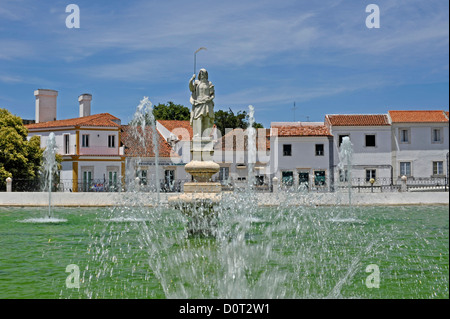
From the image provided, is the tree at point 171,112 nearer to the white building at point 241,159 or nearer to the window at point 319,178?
the white building at point 241,159

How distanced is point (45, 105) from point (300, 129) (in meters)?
23.4

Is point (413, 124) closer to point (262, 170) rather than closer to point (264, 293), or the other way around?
point (262, 170)

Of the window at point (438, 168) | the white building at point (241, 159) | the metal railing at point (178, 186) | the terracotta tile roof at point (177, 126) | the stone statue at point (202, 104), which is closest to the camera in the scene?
the stone statue at point (202, 104)

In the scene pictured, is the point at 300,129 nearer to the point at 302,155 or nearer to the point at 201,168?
the point at 302,155

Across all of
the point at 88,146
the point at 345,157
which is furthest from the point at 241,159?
the point at 88,146

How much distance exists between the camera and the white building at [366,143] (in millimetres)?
43688

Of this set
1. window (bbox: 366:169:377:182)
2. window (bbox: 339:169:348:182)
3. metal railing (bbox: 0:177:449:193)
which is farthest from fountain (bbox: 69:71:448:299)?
window (bbox: 366:169:377:182)

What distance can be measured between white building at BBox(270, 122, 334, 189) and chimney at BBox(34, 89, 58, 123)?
802 inches

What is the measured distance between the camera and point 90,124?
1641 inches

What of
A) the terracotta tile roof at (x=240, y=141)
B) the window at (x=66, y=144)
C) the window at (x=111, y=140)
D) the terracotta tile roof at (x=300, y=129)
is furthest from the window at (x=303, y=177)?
the window at (x=66, y=144)

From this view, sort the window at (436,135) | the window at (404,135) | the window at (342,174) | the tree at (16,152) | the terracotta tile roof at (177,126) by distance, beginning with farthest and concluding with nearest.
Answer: the terracotta tile roof at (177,126)
the window at (404,135)
the window at (342,174)
the window at (436,135)
the tree at (16,152)

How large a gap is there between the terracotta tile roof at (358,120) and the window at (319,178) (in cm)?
440
